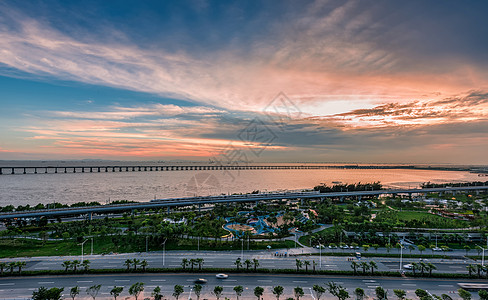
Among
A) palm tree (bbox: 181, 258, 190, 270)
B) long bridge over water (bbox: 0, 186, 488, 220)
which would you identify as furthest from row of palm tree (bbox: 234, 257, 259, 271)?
long bridge over water (bbox: 0, 186, 488, 220)

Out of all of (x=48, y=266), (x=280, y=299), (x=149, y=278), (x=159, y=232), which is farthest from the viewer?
(x=159, y=232)

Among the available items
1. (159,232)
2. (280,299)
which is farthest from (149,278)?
(280,299)

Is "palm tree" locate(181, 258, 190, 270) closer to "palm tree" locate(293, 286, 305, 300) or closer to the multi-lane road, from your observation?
the multi-lane road

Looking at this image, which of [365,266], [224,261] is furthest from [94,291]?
[365,266]

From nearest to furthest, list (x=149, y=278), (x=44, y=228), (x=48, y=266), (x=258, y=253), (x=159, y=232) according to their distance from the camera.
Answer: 1. (x=149, y=278)
2. (x=48, y=266)
3. (x=258, y=253)
4. (x=159, y=232)
5. (x=44, y=228)

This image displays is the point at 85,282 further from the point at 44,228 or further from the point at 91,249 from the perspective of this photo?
the point at 44,228

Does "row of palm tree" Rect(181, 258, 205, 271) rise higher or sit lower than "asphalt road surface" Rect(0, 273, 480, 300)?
higher

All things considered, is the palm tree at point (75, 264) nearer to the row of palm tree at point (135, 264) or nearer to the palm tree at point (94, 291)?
the row of palm tree at point (135, 264)

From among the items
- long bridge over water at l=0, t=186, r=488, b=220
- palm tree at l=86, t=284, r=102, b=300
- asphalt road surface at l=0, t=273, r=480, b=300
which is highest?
long bridge over water at l=0, t=186, r=488, b=220

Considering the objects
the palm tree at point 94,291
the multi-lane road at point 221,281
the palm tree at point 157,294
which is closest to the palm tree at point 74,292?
the palm tree at point 94,291
